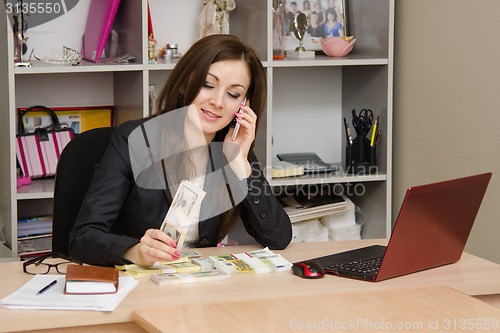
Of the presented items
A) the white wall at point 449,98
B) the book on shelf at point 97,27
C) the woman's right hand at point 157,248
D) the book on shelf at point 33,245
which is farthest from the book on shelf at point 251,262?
the book on shelf at point 97,27

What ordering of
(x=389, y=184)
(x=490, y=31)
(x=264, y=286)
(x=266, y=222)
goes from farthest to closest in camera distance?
(x=389, y=184) < (x=490, y=31) < (x=266, y=222) < (x=264, y=286)

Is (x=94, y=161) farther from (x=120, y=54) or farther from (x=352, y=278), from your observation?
(x=120, y=54)

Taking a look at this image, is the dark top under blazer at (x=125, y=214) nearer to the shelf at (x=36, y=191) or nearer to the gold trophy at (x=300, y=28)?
the shelf at (x=36, y=191)

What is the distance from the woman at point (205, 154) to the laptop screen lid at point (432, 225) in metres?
0.42

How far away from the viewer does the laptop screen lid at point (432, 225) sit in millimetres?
1858

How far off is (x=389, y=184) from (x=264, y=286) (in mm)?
1670

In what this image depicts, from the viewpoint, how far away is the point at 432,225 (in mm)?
1944

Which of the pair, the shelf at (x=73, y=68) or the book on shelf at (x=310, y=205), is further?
the book on shelf at (x=310, y=205)

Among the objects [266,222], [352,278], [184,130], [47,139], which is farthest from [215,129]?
[47,139]

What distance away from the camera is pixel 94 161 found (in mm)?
2320

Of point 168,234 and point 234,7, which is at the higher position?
point 234,7

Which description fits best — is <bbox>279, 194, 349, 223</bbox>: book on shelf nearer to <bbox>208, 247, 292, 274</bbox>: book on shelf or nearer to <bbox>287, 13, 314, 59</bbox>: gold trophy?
<bbox>287, 13, 314, 59</bbox>: gold trophy

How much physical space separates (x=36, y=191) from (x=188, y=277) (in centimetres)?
130

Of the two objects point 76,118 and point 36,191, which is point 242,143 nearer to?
point 36,191
